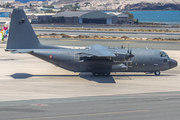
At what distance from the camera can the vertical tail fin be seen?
29844mm

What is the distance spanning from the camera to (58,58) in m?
29.7

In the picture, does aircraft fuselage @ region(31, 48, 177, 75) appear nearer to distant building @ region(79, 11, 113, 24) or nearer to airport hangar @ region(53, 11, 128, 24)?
airport hangar @ region(53, 11, 128, 24)

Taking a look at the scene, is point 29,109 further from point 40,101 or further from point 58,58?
point 58,58

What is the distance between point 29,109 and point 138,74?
767 inches

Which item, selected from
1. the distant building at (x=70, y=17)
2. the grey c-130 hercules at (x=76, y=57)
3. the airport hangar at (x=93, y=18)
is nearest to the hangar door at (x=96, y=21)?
the airport hangar at (x=93, y=18)

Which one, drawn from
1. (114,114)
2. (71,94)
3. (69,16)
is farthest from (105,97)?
(69,16)

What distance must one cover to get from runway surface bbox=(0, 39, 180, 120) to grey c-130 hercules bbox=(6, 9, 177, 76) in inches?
51.2

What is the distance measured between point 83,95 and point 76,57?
8929 millimetres

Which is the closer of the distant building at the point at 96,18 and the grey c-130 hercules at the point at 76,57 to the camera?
the grey c-130 hercules at the point at 76,57

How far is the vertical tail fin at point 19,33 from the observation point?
97.9 feet

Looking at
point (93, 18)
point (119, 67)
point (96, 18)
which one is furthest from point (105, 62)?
point (96, 18)

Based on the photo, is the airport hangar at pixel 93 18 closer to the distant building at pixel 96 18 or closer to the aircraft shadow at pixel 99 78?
the distant building at pixel 96 18

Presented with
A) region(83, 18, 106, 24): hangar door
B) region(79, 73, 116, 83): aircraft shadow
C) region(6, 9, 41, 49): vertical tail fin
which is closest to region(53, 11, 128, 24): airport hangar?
region(83, 18, 106, 24): hangar door

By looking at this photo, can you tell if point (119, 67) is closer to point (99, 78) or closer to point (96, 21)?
point (99, 78)
